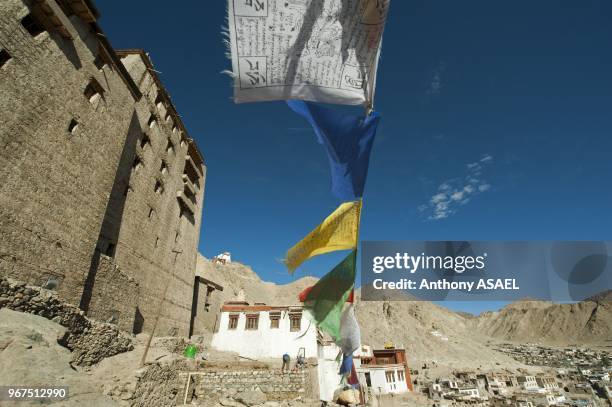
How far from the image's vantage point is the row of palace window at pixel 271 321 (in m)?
24.2

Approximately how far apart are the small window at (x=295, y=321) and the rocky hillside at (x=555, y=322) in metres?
155

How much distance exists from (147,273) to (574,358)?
128m

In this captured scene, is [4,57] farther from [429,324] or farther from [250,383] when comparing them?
[429,324]

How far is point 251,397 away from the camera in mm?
14695

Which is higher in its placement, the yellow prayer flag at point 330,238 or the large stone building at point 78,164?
the large stone building at point 78,164

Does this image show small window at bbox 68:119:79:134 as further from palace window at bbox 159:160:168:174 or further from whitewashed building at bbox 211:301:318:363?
whitewashed building at bbox 211:301:318:363

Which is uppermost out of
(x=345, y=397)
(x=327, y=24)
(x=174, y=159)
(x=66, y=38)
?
(x=174, y=159)

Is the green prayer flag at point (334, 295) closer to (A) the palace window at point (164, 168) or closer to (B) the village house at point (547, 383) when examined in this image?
(A) the palace window at point (164, 168)

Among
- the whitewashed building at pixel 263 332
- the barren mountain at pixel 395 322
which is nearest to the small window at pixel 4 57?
the whitewashed building at pixel 263 332

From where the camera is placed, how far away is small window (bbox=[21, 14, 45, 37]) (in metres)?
12.1

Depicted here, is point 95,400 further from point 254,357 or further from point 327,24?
point 254,357

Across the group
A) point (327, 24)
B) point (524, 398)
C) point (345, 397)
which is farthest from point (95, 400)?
point (524, 398)

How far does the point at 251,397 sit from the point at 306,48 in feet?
49.8

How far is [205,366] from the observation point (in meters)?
16.9
